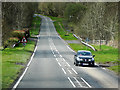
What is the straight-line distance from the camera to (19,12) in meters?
85.9

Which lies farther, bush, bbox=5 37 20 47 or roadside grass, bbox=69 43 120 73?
bush, bbox=5 37 20 47

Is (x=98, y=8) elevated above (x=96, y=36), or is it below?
above

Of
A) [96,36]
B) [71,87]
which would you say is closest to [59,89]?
[71,87]

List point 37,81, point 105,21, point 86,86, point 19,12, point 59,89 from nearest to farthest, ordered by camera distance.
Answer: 1. point 59,89
2. point 86,86
3. point 37,81
4. point 105,21
5. point 19,12

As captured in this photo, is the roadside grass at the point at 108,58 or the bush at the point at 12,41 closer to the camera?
the roadside grass at the point at 108,58

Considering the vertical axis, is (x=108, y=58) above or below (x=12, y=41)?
below

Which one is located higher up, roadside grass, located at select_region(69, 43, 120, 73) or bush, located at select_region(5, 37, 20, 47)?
bush, located at select_region(5, 37, 20, 47)

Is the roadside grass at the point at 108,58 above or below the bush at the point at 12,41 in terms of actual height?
below

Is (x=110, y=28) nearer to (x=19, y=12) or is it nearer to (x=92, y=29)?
(x=92, y=29)

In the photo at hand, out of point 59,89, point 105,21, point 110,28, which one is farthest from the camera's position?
point 105,21

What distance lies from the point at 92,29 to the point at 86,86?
58464 mm

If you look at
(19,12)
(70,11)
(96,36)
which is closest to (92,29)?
(96,36)

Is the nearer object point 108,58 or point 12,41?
point 108,58

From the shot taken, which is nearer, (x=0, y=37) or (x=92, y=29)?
(x=0, y=37)
